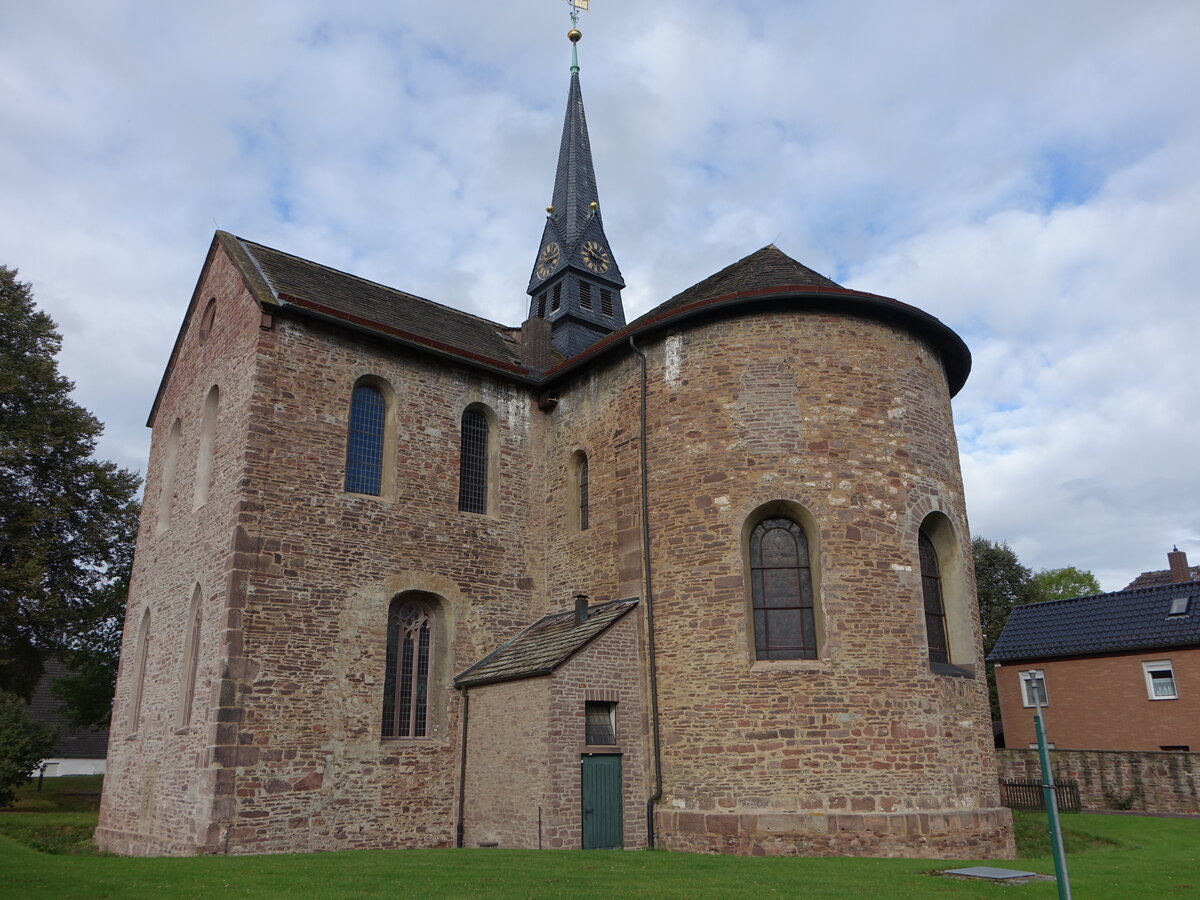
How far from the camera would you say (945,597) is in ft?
49.9

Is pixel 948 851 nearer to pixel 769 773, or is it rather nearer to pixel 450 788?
pixel 769 773

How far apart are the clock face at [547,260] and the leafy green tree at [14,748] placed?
1760 cm

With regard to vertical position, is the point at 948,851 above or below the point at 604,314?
below

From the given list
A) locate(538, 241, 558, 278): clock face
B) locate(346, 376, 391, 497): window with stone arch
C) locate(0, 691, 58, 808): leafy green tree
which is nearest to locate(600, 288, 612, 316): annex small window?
locate(538, 241, 558, 278): clock face

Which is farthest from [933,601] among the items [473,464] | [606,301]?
[606,301]

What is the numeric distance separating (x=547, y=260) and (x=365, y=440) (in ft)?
36.0

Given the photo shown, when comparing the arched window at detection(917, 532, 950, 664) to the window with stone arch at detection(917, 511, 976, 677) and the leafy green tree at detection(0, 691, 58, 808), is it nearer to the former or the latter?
the window with stone arch at detection(917, 511, 976, 677)

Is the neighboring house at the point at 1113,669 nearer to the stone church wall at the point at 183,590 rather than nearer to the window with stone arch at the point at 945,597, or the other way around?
the window with stone arch at the point at 945,597

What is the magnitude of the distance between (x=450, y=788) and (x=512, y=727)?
2132 mm

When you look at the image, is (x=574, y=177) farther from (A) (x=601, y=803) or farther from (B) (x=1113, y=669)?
(B) (x=1113, y=669)

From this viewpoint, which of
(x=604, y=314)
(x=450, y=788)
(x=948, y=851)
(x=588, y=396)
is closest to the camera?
(x=948, y=851)

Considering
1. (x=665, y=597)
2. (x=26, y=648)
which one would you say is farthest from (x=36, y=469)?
(x=665, y=597)

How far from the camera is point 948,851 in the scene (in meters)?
12.8

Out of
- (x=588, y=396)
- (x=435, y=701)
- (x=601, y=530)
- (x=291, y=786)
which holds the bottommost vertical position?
(x=291, y=786)
